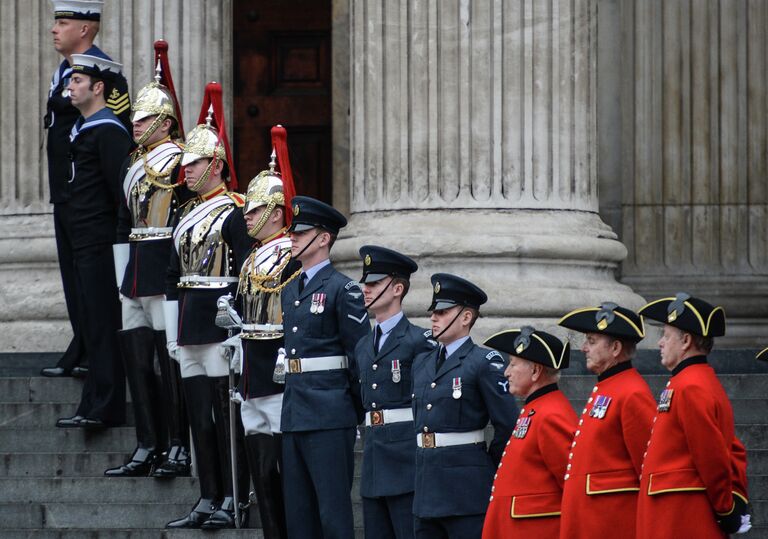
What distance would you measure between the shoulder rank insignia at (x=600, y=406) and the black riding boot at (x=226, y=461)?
2.68 meters

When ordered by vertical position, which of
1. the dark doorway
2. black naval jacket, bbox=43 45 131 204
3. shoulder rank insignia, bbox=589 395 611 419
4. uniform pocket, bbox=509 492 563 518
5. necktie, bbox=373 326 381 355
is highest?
the dark doorway

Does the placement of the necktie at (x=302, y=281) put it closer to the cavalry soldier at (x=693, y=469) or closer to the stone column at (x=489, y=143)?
the cavalry soldier at (x=693, y=469)

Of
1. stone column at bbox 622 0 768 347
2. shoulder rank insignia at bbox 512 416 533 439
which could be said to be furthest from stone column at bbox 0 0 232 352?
shoulder rank insignia at bbox 512 416 533 439

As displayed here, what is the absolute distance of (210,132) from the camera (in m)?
11.9

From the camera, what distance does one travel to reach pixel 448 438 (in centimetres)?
999

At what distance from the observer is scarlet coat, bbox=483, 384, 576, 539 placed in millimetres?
9484

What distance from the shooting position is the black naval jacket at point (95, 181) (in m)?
12.9

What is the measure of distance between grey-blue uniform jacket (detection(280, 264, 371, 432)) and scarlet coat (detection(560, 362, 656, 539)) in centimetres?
171

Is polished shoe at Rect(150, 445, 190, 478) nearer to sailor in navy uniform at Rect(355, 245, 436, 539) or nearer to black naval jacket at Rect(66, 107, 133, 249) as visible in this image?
black naval jacket at Rect(66, 107, 133, 249)

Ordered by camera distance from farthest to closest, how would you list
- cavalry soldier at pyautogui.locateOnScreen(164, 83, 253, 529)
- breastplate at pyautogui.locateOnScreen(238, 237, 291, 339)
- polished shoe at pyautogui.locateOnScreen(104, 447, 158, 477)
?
polished shoe at pyautogui.locateOnScreen(104, 447, 158, 477), cavalry soldier at pyautogui.locateOnScreen(164, 83, 253, 529), breastplate at pyautogui.locateOnScreen(238, 237, 291, 339)

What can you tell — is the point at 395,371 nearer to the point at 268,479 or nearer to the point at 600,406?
the point at 268,479

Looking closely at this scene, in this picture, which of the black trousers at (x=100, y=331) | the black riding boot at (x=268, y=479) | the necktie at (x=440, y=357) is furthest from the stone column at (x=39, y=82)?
the necktie at (x=440, y=357)

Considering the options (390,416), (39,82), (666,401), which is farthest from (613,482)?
(39,82)

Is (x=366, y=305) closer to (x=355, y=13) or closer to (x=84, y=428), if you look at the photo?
(x=84, y=428)
